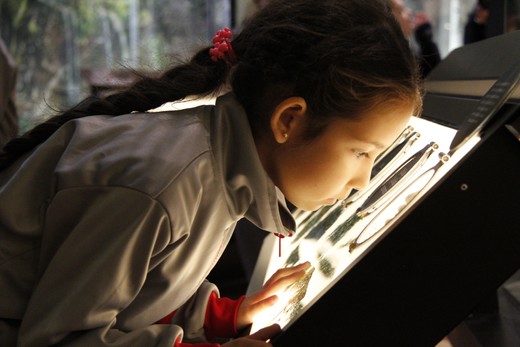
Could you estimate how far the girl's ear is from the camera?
2.93 ft

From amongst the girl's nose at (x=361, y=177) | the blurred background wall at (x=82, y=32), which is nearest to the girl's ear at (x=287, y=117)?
the girl's nose at (x=361, y=177)

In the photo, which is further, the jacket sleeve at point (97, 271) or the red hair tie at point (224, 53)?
the red hair tie at point (224, 53)

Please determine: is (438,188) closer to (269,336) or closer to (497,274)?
(497,274)

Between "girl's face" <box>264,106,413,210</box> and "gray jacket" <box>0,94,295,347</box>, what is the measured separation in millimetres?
51

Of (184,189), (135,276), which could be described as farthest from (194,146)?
(135,276)

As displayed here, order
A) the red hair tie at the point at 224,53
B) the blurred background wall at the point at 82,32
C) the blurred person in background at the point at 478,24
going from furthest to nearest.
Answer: the blurred background wall at the point at 82,32
the blurred person in background at the point at 478,24
the red hair tie at the point at 224,53

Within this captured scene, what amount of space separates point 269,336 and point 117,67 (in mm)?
597

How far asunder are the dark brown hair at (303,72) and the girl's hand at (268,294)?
0.19m

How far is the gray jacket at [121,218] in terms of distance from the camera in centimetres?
74

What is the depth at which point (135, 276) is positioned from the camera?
758 millimetres

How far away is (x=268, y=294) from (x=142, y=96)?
1.07ft

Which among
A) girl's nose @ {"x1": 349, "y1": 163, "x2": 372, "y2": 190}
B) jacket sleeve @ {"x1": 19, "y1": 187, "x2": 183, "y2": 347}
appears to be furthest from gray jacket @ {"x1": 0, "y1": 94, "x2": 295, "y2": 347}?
girl's nose @ {"x1": 349, "y1": 163, "x2": 372, "y2": 190}

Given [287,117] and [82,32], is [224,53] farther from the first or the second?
[82,32]

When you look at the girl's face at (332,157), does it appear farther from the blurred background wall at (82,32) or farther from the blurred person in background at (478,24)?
the blurred background wall at (82,32)
